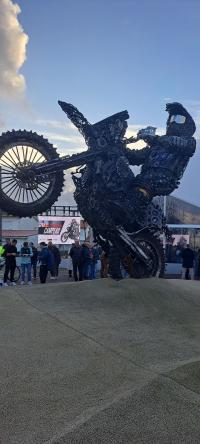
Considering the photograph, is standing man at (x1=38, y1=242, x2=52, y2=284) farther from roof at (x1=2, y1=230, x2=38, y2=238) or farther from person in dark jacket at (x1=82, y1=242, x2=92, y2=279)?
roof at (x1=2, y1=230, x2=38, y2=238)

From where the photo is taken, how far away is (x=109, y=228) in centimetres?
1272

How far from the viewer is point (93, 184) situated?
12734mm

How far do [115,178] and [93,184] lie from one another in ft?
1.84

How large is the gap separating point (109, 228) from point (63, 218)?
69.4 ft

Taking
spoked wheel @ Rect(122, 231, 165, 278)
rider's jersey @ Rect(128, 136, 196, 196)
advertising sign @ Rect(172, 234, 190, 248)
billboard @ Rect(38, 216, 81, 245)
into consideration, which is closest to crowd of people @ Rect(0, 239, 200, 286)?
spoked wheel @ Rect(122, 231, 165, 278)

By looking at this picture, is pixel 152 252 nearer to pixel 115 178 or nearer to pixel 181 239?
pixel 115 178

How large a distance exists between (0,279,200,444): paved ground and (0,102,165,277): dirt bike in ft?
6.44

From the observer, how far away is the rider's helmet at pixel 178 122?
1328cm

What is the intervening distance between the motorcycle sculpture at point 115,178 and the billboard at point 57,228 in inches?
791

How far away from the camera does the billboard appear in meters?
33.8

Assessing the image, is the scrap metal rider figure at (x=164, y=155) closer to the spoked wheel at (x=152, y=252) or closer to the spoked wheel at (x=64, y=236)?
the spoked wheel at (x=152, y=252)

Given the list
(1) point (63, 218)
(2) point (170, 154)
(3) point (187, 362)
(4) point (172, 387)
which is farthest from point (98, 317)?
(1) point (63, 218)

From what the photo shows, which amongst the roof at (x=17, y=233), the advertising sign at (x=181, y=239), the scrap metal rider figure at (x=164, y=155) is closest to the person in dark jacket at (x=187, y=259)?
the advertising sign at (x=181, y=239)

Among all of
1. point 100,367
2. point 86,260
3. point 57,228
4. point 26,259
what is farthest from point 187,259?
point 100,367
